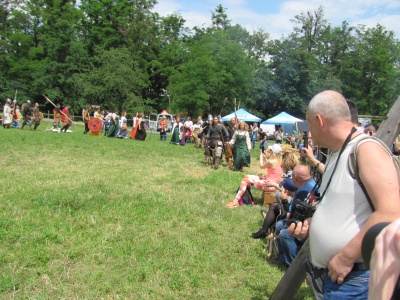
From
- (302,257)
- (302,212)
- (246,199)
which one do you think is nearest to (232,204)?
(246,199)

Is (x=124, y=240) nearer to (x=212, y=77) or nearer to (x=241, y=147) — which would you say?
(x=241, y=147)

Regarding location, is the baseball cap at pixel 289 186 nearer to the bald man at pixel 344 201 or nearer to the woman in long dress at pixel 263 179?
the woman in long dress at pixel 263 179

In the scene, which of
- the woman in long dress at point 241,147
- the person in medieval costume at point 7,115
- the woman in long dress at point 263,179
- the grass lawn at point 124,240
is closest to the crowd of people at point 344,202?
the grass lawn at point 124,240

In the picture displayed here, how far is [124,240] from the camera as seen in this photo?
4.71m

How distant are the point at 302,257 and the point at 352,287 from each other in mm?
1201

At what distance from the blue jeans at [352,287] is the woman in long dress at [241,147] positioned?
380 inches

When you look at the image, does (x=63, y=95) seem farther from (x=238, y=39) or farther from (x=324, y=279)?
(x=324, y=279)

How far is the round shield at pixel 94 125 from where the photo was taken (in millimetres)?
19922

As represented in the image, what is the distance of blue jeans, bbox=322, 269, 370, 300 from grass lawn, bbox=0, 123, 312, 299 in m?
1.92

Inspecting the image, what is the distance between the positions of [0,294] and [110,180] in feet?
16.0

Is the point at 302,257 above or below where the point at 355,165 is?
below

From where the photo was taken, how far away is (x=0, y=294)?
3322mm

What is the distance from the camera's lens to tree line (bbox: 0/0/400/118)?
4141cm

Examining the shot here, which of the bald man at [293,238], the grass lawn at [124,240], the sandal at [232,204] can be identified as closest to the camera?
the grass lawn at [124,240]
